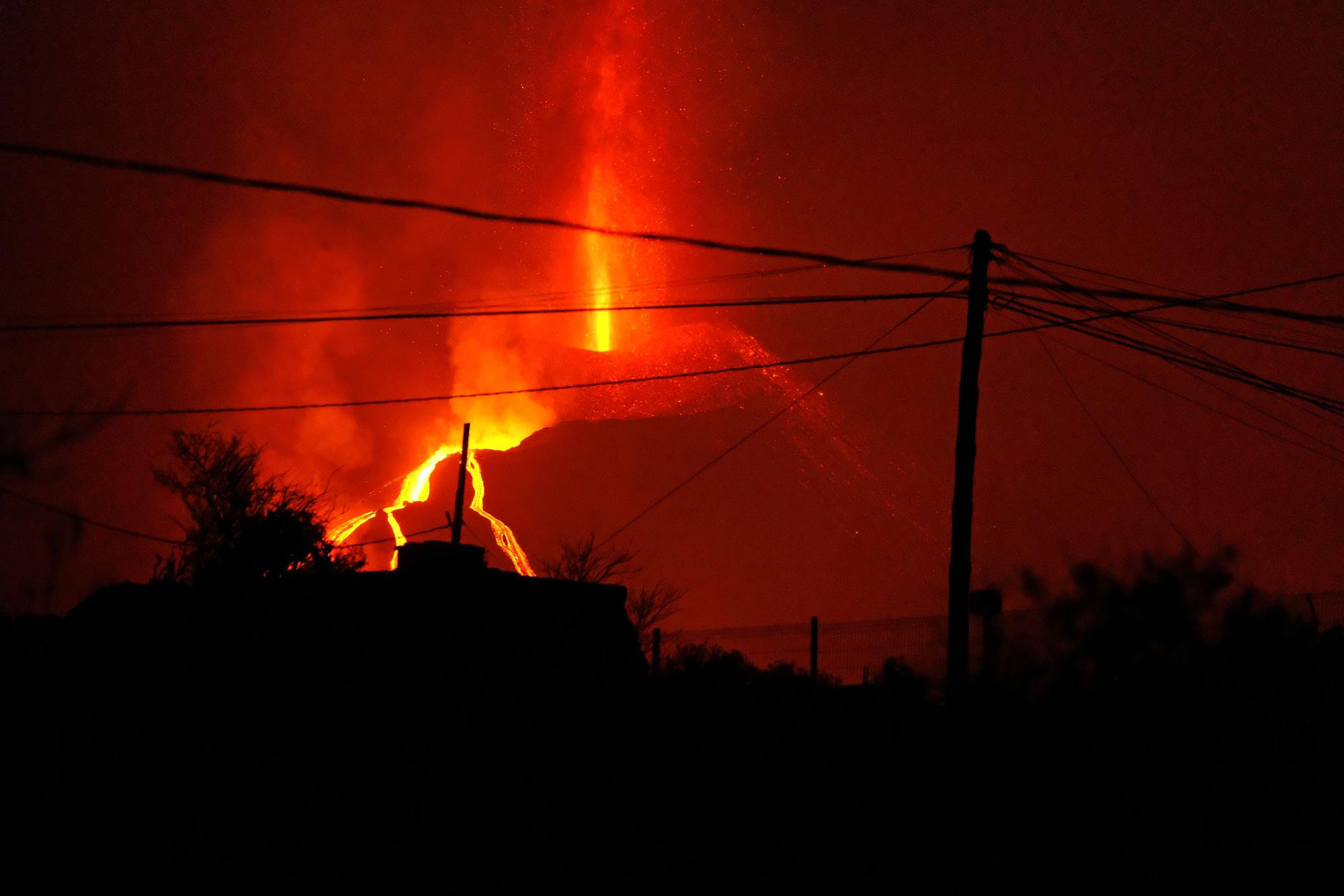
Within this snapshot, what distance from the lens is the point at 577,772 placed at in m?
15.1

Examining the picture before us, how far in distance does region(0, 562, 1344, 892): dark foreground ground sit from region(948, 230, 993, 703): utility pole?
0.75m

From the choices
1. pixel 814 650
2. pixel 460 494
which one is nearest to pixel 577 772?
pixel 814 650

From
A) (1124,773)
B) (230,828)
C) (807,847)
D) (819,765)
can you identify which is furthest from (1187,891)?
(230,828)

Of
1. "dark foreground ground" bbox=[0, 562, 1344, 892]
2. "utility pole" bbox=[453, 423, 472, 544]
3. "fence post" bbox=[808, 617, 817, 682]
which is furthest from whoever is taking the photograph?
"utility pole" bbox=[453, 423, 472, 544]

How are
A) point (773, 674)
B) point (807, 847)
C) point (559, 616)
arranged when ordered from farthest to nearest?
point (773, 674) → point (559, 616) → point (807, 847)

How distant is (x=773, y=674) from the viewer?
76.5ft

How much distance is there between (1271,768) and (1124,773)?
152cm

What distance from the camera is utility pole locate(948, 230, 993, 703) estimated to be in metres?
14.7

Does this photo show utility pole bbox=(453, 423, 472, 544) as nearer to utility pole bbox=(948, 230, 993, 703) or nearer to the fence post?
the fence post

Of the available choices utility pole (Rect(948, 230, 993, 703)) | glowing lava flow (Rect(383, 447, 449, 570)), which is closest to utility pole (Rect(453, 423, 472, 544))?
glowing lava flow (Rect(383, 447, 449, 570))

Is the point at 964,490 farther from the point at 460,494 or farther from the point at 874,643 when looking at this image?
the point at 460,494

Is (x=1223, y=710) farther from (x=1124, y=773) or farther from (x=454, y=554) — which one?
(x=454, y=554)

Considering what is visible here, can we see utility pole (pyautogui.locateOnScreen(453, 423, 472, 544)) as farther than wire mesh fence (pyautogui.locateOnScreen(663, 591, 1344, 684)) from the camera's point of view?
Yes

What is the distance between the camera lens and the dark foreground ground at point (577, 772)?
41.4ft
